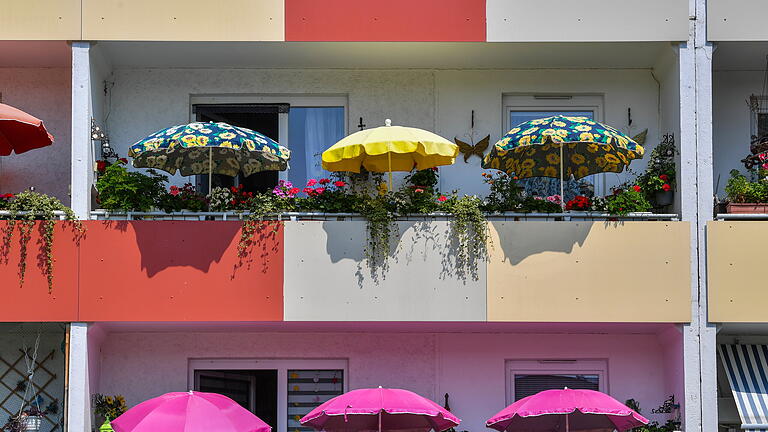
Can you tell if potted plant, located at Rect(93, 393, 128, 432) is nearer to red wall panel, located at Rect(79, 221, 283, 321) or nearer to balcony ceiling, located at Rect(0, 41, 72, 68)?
red wall panel, located at Rect(79, 221, 283, 321)

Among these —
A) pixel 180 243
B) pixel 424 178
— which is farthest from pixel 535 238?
pixel 180 243

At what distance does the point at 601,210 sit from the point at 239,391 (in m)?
5.75

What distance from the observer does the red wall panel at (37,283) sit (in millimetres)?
15477

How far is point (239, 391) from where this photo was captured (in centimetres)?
1741

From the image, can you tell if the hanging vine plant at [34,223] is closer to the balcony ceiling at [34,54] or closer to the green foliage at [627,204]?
the balcony ceiling at [34,54]

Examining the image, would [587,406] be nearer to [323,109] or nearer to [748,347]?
[748,347]

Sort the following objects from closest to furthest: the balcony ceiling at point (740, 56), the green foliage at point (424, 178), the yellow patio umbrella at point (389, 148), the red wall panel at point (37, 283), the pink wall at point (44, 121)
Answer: the yellow patio umbrella at point (389, 148) → the red wall panel at point (37, 283) → the balcony ceiling at point (740, 56) → the green foliage at point (424, 178) → the pink wall at point (44, 121)

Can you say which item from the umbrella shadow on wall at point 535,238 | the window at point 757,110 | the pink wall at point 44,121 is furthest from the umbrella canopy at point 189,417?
the window at point 757,110

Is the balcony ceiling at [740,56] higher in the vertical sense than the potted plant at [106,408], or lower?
higher

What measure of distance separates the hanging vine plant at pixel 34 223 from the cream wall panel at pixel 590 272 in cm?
557

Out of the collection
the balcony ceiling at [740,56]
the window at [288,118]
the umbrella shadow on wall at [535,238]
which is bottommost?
the umbrella shadow on wall at [535,238]

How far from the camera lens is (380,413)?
14305 millimetres

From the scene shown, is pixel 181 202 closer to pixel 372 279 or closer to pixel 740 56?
pixel 372 279

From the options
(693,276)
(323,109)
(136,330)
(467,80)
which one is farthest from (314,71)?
(693,276)
